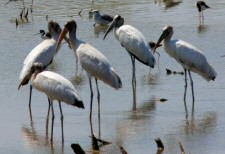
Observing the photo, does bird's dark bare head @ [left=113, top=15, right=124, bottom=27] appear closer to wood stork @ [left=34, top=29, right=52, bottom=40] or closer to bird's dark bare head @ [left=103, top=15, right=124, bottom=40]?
bird's dark bare head @ [left=103, top=15, right=124, bottom=40]

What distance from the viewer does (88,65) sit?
43.2 ft

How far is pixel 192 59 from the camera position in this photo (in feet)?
48.0

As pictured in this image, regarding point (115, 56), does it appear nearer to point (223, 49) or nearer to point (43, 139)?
point (223, 49)

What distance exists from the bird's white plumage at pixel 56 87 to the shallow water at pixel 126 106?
1.86ft

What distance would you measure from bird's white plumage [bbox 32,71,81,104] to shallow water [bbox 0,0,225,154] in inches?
22.3

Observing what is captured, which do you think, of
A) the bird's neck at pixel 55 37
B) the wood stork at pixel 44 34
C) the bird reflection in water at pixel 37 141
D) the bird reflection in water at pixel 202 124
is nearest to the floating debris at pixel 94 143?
the bird reflection in water at pixel 37 141

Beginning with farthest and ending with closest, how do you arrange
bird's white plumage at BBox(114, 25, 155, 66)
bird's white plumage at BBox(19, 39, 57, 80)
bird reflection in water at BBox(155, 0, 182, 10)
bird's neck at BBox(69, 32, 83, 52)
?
bird reflection in water at BBox(155, 0, 182, 10)
bird's white plumage at BBox(114, 25, 155, 66)
bird's white plumage at BBox(19, 39, 57, 80)
bird's neck at BBox(69, 32, 83, 52)

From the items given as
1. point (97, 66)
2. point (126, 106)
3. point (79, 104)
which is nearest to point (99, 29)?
point (126, 106)

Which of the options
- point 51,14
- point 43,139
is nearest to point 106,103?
point 43,139

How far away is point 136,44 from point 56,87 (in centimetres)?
461

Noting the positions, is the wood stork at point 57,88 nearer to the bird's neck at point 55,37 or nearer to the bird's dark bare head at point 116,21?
the bird's neck at point 55,37

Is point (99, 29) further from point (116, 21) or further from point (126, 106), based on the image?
point (126, 106)

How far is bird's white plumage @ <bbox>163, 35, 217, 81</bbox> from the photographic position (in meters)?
14.5

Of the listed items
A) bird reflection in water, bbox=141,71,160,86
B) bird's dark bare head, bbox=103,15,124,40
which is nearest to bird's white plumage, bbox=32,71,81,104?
bird reflection in water, bbox=141,71,160,86
